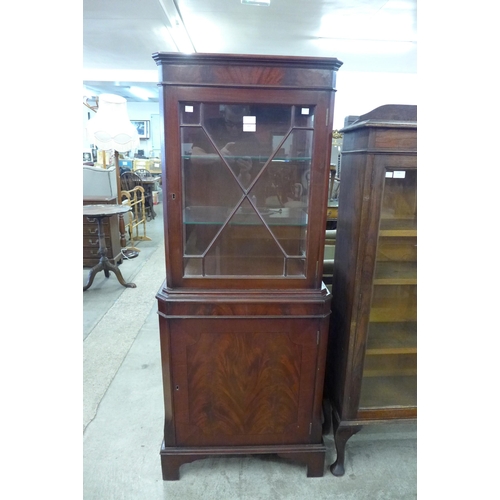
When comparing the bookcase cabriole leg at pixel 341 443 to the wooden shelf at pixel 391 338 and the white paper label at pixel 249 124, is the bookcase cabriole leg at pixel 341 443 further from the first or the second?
the white paper label at pixel 249 124

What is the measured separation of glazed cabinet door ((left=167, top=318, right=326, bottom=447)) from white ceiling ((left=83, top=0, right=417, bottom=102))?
333 centimetres

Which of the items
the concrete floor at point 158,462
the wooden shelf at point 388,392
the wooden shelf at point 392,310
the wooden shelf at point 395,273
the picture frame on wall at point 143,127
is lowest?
the concrete floor at point 158,462

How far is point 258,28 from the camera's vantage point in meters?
3.91

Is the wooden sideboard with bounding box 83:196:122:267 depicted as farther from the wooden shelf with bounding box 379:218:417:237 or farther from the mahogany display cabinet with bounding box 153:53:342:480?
the wooden shelf with bounding box 379:218:417:237

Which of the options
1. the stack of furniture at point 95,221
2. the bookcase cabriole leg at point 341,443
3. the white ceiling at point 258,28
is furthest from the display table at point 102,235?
the bookcase cabriole leg at point 341,443

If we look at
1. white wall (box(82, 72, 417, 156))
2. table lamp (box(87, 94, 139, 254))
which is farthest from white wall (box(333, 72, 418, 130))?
table lamp (box(87, 94, 139, 254))

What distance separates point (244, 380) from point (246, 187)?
0.73 m

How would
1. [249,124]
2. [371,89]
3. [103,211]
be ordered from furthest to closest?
[371,89], [103,211], [249,124]

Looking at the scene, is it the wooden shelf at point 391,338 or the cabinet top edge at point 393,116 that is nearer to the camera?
the cabinet top edge at point 393,116

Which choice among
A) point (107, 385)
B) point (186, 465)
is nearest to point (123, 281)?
point (107, 385)

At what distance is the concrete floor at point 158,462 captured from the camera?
51.4 inches

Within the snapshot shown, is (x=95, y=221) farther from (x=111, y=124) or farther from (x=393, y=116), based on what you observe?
(x=393, y=116)

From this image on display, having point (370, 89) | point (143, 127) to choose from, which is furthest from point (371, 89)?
point (143, 127)
